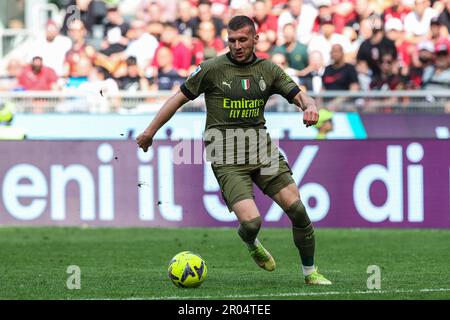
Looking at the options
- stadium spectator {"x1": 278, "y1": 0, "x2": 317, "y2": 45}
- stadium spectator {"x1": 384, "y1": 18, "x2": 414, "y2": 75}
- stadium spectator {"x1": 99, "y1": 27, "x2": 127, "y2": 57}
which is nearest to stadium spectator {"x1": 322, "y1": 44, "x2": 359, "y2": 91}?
stadium spectator {"x1": 384, "y1": 18, "x2": 414, "y2": 75}

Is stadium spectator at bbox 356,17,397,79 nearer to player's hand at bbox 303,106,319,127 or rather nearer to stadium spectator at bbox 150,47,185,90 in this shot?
stadium spectator at bbox 150,47,185,90

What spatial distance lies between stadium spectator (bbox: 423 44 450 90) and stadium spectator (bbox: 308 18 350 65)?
196 cm

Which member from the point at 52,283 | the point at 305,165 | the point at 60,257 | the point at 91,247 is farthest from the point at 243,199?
the point at 305,165

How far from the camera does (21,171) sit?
1894 centimetres

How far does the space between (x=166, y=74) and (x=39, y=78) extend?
2.40m

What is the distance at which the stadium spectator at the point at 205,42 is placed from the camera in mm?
22258

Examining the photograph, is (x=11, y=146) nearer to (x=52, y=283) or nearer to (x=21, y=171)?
(x=21, y=171)

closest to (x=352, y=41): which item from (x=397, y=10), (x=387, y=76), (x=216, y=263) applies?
(x=397, y=10)

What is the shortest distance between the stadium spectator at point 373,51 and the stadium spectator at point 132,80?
4033 mm

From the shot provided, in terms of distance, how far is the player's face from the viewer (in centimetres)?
1076

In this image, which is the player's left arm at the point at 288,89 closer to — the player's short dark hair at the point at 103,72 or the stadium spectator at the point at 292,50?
the stadium spectator at the point at 292,50

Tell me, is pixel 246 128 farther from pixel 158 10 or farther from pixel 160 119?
pixel 158 10
